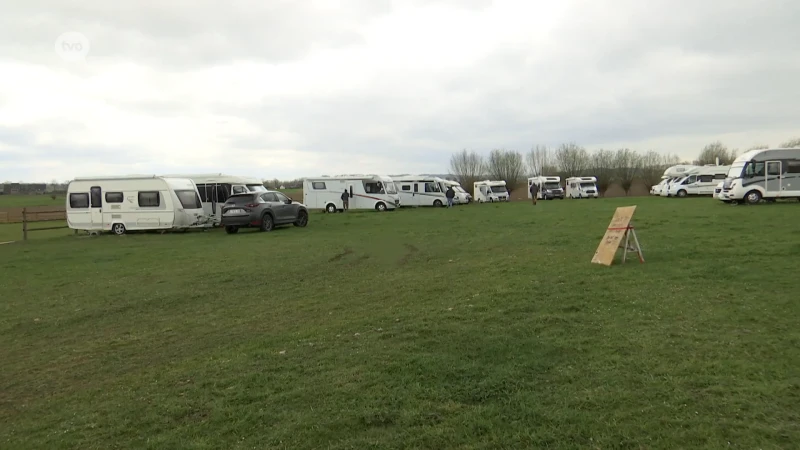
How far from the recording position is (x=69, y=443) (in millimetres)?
3889

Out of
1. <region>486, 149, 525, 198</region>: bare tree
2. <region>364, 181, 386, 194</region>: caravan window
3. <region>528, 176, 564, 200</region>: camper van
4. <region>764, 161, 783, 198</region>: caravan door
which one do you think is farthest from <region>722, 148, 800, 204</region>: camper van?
<region>486, 149, 525, 198</region>: bare tree

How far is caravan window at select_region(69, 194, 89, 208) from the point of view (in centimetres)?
2441

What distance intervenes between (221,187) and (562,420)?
24209mm

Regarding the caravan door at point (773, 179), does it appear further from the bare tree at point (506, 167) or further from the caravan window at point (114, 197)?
the bare tree at point (506, 167)

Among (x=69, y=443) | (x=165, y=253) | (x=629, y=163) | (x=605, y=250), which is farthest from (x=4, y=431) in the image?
(x=629, y=163)

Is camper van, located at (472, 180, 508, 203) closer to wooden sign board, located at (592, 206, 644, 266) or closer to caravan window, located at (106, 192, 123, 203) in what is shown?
caravan window, located at (106, 192, 123, 203)

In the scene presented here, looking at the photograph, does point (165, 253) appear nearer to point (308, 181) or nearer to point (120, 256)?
point (120, 256)

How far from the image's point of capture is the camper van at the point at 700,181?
40844mm

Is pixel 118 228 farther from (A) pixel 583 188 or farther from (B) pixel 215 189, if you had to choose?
(A) pixel 583 188

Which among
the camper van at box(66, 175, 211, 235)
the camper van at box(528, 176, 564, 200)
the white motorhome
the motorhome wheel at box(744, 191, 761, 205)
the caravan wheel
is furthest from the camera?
the camper van at box(528, 176, 564, 200)

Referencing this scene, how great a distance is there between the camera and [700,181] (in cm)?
4112

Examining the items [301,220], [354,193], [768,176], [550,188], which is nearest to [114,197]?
[301,220]

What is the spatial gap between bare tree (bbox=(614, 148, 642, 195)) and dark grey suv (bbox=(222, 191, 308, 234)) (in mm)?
59264

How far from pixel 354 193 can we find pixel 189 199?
45.3 ft
